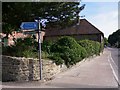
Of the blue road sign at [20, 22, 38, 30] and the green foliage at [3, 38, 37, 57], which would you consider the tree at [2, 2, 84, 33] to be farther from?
the blue road sign at [20, 22, 38, 30]

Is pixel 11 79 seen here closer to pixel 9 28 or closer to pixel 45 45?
pixel 9 28

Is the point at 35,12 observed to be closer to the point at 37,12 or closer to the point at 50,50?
the point at 37,12

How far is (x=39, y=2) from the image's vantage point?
58.0 ft

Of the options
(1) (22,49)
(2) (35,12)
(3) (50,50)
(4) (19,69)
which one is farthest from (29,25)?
(3) (50,50)

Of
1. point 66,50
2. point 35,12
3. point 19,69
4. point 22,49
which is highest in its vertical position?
point 35,12

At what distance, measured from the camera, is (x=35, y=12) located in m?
18.0

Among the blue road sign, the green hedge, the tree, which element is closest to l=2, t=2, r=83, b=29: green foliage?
the tree

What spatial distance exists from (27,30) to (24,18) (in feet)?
9.57

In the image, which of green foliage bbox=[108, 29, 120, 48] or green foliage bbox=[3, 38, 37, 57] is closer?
green foliage bbox=[3, 38, 37, 57]

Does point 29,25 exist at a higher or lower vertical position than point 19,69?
higher

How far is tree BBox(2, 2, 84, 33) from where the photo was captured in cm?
A: 1758

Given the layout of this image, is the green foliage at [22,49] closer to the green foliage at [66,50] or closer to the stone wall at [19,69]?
the stone wall at [19,69]

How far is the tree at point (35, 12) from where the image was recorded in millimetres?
17578

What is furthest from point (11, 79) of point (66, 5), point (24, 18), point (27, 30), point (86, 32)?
point (86, 32)
